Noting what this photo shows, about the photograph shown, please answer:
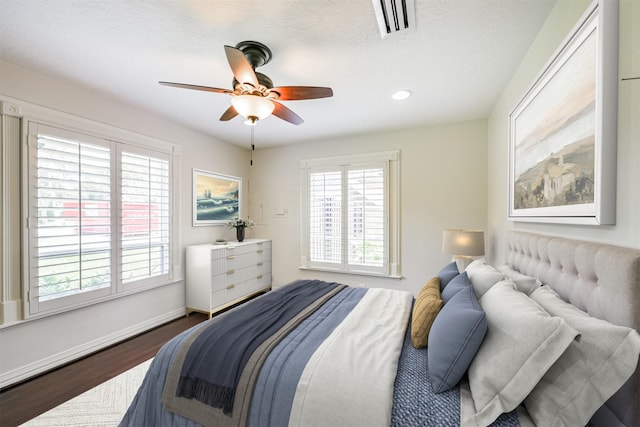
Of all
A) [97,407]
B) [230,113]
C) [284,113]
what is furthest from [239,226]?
[97,407]

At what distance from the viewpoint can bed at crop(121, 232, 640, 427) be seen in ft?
2.82

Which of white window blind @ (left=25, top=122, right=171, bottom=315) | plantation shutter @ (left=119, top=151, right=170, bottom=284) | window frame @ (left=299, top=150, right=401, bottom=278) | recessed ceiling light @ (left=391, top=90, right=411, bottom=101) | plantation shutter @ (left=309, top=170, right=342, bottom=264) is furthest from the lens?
plantation shutter @ (left=309, top=170, right=342, bottom=264)

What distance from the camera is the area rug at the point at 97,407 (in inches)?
66.1

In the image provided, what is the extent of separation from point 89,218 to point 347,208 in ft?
9.74

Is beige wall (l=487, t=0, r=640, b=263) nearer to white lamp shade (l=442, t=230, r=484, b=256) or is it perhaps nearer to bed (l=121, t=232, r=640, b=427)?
bed (l=121, t=232, r=640, b=427)

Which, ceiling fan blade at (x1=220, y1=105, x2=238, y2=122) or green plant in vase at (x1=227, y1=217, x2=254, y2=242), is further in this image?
green plant in vase at (x1=227, y1=217, x2=254, y2=242)

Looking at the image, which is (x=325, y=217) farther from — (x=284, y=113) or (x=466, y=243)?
(x=284, y=113)

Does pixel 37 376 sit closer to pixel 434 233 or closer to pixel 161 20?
pixel 161 20

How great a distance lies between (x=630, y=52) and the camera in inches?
37.0

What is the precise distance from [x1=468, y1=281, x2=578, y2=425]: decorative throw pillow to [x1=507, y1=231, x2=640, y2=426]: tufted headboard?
20 cm

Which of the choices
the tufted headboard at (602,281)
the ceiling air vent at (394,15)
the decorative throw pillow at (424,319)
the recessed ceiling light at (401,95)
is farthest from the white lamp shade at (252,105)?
A: the tufted headboard at (602,281)

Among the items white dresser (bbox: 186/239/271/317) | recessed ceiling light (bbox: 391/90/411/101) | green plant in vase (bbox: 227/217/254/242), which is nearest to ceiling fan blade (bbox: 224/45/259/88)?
recessed ceiling light (bbox: 391/90/411/101)

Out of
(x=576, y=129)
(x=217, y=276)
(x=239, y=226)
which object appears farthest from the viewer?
(x=239, y=226)

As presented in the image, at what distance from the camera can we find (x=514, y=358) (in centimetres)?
92
